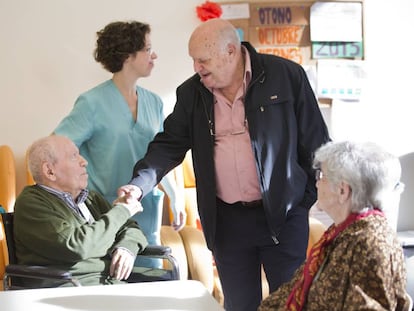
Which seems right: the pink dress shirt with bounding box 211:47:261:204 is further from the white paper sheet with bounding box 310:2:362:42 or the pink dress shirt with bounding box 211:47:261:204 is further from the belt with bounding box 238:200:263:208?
the white paper sheet with bounding box 310:2:362:42

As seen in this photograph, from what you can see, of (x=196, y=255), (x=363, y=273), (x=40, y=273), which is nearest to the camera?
(x=363, y=273)

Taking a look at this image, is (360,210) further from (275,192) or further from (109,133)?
(109,133)

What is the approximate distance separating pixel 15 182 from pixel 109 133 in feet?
4.28

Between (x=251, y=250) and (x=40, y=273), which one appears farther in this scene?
(x=251, y=250)

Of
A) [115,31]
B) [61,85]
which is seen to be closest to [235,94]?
[115,31]

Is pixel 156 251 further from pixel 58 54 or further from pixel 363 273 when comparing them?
pixel 58 54

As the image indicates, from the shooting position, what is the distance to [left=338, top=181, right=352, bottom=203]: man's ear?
1.72 meters

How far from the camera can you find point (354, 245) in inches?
62.9

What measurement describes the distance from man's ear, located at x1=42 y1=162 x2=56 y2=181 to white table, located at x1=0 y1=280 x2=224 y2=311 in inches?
26.2

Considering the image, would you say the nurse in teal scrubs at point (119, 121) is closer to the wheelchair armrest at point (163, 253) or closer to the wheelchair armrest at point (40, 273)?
the wheelchair armrest at point (163, 253)

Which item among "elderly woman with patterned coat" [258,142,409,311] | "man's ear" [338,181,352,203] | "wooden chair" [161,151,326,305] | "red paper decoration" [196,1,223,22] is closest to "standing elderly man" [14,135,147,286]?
"elderly woman with patterned coat" [258,142,409,311]

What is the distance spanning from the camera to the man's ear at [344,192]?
1723 mm

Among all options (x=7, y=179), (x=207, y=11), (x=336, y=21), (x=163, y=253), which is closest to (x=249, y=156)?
(x=163, y=253)

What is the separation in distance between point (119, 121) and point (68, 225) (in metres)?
0.54
